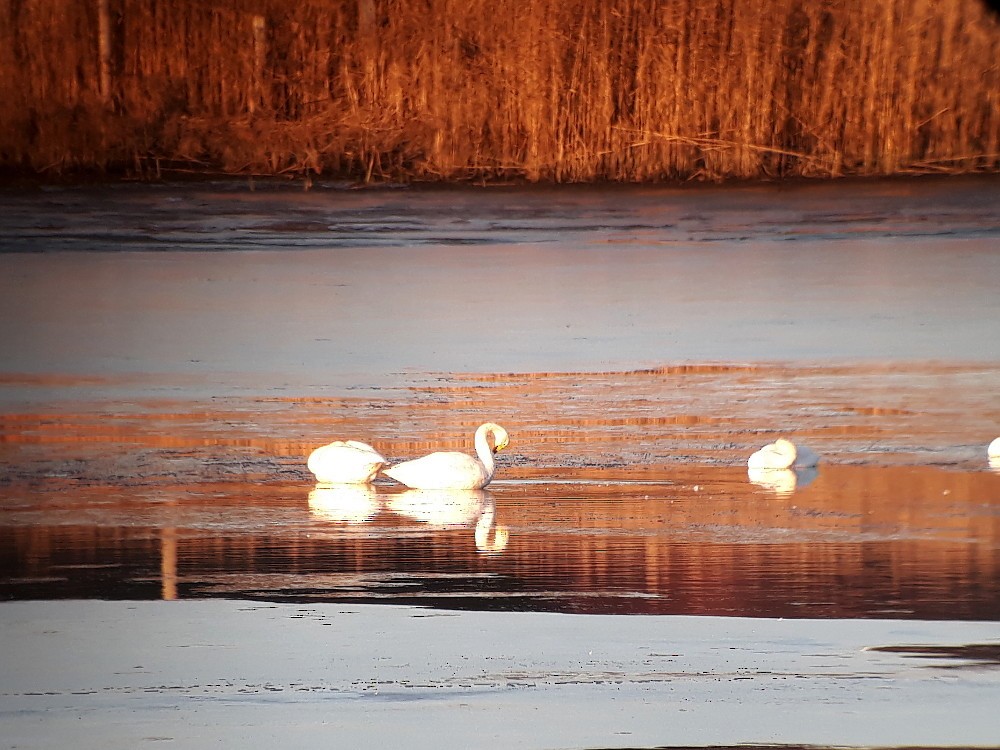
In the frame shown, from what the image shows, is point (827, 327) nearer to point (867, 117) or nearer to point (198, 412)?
point (198, 412)

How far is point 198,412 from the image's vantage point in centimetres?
1046

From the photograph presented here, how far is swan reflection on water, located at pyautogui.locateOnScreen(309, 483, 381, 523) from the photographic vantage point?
26.7 ft

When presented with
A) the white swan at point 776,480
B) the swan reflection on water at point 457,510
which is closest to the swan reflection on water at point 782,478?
the white swan at point 776,480

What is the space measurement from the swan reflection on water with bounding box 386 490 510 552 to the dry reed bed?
13.9m

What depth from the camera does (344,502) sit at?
27.7 ft

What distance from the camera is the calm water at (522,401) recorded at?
710 centimetres

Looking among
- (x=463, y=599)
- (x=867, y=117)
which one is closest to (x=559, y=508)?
(x=463, y=599)

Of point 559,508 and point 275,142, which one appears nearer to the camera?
point 559,508

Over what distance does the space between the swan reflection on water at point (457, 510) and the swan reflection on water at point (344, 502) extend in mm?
100

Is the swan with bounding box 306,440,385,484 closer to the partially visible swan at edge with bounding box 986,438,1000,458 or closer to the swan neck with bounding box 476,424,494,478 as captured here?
the swan neck with bounding box 476,424,494,478

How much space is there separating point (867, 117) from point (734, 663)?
58.8 ft

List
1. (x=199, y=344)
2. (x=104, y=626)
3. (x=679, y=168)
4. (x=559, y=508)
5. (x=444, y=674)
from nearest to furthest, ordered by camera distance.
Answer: (x=444, y=674), (x=104, y=626), (x=559, y=508), (x=199, y=344), (x=679, y=168)

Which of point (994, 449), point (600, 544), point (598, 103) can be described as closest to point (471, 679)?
point (600, 544)

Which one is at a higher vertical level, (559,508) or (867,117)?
(867,117)
